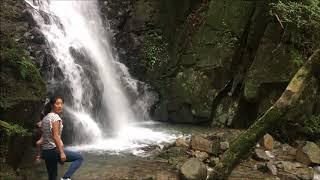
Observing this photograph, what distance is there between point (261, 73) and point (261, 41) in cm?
102

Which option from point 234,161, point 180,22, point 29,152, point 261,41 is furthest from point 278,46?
point 29,152

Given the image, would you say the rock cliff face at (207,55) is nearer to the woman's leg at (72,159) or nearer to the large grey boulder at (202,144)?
the large grey boulder at (202,144)

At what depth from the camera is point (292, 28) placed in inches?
497

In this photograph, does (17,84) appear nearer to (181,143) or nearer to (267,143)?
(181,143)

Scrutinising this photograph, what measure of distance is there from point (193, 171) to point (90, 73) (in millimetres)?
5956

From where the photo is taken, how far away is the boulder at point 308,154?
10174 mm

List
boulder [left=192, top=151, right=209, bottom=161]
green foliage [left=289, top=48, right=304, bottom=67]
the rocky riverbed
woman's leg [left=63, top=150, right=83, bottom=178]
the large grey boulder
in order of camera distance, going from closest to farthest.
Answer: woman's leg [left=63, top=150, right=83, bottom=178]
the rocky riverbed
boulder [left=192, top=151, right=209, bottom=161]
the large grey boulder
green foliage [left=289, top=48, right=304, bottom=67]

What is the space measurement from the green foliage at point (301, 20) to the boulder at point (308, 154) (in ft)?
9.81

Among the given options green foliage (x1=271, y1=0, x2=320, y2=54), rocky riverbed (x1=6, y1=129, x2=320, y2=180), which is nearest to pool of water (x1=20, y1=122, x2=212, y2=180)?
rocky riverbed (x1=6, y1=129, x2=320, y2=180)

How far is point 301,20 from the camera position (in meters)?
12.2

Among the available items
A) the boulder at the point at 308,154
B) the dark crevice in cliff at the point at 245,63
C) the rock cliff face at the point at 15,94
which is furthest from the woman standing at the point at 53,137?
the dark crevice in cliff at the point at 245,63

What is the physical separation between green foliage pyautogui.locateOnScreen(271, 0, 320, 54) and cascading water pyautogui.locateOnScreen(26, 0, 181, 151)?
4.38 metres

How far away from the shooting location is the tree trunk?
23.6 ft

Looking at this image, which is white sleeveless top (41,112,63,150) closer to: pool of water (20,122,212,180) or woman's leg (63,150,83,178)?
woman's leg (63,150,83,178)
